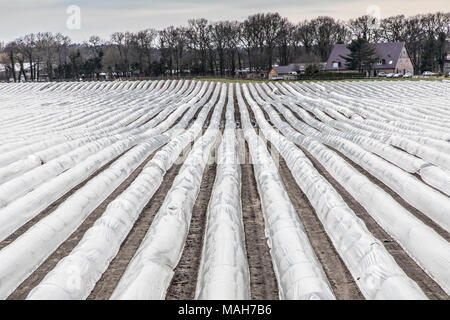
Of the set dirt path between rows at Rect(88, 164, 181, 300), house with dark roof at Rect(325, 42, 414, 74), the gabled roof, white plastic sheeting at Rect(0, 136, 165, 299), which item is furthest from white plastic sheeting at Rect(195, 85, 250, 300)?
the gabled roof

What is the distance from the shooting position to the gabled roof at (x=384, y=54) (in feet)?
245

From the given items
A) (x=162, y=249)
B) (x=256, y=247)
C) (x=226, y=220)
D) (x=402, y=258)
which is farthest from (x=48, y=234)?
(x=402, y=258)

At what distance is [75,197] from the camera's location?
8.32 metres

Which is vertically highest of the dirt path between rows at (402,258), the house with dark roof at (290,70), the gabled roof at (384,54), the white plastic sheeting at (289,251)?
the gabled roof at (384,54)

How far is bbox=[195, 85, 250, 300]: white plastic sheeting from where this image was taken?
16.4 ft

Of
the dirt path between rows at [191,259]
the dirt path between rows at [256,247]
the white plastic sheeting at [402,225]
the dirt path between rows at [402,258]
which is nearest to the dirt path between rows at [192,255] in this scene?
the dirt path between rows at [191,259]

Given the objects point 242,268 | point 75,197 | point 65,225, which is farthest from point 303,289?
point 75,197

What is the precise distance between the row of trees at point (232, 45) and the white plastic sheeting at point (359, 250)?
7157 cm

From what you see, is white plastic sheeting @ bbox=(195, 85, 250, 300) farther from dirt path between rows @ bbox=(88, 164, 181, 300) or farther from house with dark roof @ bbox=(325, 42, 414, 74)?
house with dark roof @ bbox=(325, 42, 414, 74)

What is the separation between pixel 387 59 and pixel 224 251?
260 feet

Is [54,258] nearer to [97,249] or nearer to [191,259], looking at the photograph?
[97,249]

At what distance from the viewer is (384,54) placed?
76.1m

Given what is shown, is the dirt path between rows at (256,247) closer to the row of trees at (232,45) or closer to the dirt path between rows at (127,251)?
the dirt path between rows at (127,251)

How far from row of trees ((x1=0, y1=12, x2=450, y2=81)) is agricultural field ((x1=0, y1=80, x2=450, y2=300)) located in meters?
67.6
